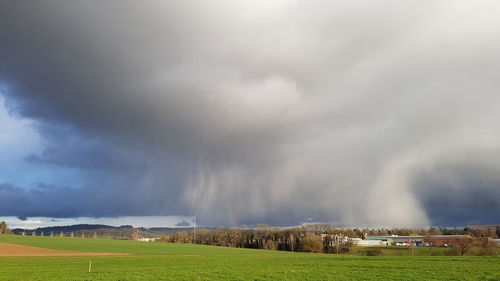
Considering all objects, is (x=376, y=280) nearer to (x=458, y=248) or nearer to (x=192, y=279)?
(x=192, y=279)

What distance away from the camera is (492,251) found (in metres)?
104

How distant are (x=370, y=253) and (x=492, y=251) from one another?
110 feet

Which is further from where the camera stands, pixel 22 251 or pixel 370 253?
pixel 370 253

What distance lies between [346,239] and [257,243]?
51.6 meters

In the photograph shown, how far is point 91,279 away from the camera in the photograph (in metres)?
40.7

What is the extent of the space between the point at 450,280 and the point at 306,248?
441 feet

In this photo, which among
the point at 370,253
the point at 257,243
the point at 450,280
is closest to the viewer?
the point at 450,280

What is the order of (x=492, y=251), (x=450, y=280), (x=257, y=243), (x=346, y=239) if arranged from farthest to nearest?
1. (x=257, y=243)
2. (x=346, y=239)
3. (x=492, y=251)
4. (x=450, y=280)

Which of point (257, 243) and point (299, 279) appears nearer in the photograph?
point (299, 279)

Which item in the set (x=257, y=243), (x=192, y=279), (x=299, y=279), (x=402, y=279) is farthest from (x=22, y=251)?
(x=257, y=243)

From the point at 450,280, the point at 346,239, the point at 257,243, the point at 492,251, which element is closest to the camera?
the point at 450,280

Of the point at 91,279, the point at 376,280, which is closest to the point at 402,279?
the point at 376,280

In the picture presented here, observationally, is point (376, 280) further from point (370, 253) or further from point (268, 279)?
point (370, 253)

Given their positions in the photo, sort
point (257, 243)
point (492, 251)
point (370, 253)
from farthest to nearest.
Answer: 1. point (257, 243)
2. point (370, 253)
3. point (492, 251)
